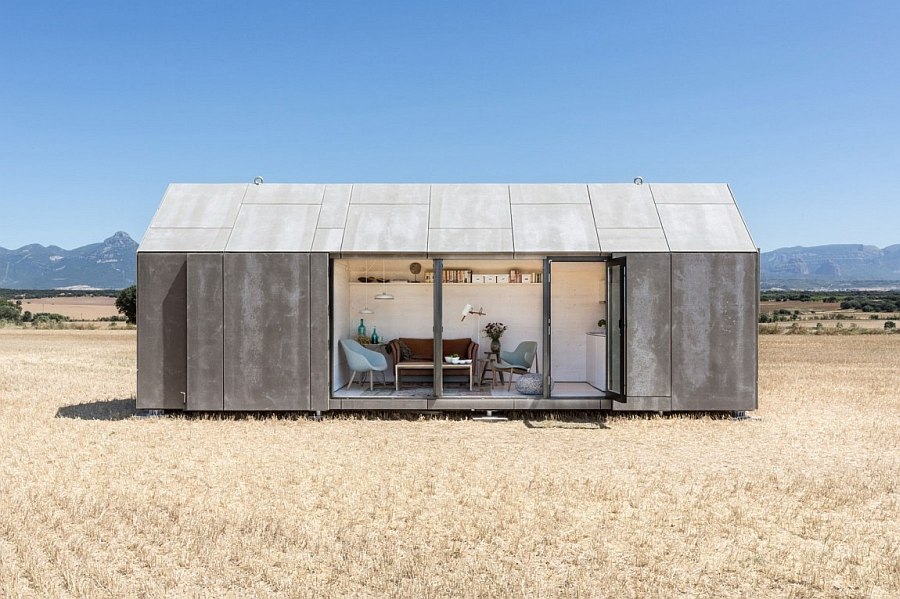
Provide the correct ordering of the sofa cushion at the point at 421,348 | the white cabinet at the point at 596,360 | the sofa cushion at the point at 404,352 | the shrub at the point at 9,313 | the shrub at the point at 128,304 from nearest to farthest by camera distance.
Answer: the white cabinet at the point at 596,360 < the sofa cushion at the point at 404,352 < the sofa cushion at the point at 421,348 < the shrub at the point at 128,304 < the shrub at the point at 9,313

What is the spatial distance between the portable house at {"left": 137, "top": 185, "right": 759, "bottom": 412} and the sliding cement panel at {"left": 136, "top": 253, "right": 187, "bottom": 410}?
0.7 inches

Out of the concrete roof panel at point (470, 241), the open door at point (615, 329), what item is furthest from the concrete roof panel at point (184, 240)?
the open door at point (615, 329)

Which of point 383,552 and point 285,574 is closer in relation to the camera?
point 285,574

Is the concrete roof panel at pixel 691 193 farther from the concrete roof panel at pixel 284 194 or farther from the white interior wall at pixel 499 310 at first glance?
the concrete roof panel at pixel 284 194

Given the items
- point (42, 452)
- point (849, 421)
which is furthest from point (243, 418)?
point (849, 421)

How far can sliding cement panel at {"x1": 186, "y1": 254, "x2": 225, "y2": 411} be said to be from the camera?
873cm

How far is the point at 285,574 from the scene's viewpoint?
3.80 m

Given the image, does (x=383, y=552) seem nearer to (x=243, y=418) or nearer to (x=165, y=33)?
(x=243, y=418)

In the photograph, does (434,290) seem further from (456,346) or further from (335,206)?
(456,346)

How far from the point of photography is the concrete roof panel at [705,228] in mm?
8789

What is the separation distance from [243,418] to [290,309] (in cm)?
158

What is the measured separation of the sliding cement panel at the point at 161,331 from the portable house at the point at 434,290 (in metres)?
0.02

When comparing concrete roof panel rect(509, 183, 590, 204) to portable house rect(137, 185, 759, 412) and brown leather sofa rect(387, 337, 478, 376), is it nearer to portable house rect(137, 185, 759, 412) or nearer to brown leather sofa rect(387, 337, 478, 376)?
portable house rect(137, 185, 759, 412)

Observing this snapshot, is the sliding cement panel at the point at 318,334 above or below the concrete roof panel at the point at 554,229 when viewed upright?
below
